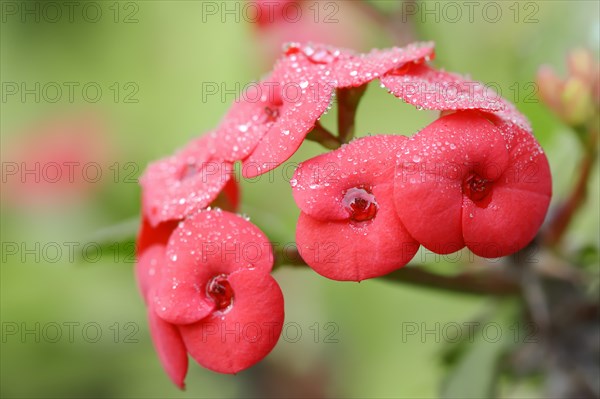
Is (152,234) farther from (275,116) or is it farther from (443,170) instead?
(443,170)

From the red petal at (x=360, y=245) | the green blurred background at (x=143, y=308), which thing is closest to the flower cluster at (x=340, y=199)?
the red petal at (x=360, y=245)

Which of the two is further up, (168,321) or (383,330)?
(168,321)

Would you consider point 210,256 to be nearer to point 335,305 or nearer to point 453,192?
point 453,192

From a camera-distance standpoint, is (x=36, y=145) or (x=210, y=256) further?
(x=36, y=145)

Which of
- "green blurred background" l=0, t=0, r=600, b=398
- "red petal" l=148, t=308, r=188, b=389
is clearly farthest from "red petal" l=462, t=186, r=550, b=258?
"green blurred background" l=0, t=0, r=600, b=398

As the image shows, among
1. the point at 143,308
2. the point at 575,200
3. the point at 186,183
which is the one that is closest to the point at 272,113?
the point at 186,183

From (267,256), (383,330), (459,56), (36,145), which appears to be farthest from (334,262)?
(36,145)

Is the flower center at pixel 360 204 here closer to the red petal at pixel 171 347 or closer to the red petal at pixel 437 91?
the red petal at pixel 437 91
